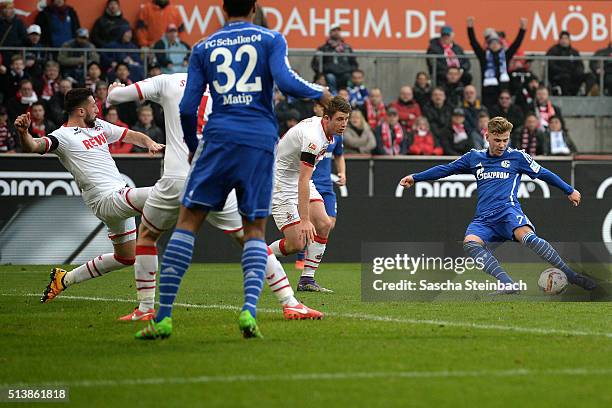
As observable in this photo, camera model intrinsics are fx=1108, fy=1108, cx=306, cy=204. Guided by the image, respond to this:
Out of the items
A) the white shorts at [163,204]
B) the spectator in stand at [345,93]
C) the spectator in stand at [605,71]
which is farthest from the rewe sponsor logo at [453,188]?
the white shorts at [163,204]

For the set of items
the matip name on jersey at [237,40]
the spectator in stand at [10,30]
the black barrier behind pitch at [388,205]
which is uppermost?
the spectator in stand at [10,30]

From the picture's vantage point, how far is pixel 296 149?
1202 centimetres

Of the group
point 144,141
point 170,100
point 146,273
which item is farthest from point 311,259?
point 170,100

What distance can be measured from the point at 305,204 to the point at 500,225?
268 cm

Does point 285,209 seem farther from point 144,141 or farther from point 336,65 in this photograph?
point 336,65

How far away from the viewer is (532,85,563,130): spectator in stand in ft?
68.8

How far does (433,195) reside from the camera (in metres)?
19.0

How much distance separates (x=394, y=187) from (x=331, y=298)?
7919mm

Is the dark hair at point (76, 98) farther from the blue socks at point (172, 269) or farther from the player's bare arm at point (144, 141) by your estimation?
the blue socks at point (172, 269)

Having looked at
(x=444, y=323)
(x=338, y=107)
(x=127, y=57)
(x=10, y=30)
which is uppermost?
(x=10, y=30)

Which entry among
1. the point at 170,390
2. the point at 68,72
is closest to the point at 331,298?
the point at 170,390

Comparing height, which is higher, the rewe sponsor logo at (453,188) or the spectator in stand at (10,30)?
the spectator in stand at (10,30)

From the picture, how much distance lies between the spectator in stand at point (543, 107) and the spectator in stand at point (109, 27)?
782 centimetres

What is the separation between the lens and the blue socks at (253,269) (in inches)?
297
